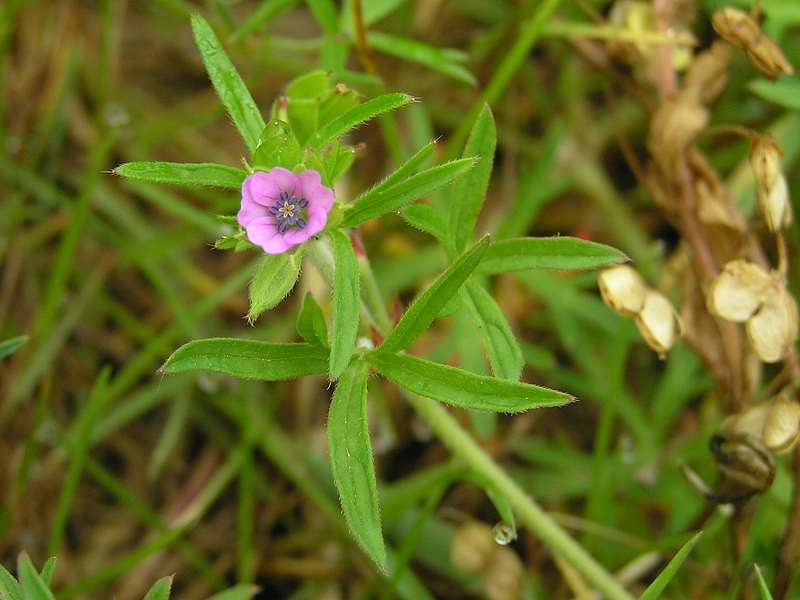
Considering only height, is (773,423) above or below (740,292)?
below

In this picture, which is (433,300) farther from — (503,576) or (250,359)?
(503,576)

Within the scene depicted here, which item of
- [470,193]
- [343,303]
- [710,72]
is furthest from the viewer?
[710,72]

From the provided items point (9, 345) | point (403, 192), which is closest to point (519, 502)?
point (403, 192)

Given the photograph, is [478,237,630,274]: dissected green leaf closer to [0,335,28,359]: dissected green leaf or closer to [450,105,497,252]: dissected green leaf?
[450,105,497,252]: dissected green leaf

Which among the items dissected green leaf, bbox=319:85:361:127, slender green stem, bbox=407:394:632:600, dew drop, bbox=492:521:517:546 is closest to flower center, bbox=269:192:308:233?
dissected green leaf, bbox=319:85:361:127

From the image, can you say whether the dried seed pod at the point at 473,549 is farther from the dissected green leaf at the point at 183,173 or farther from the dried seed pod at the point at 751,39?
the dried seed pod at the point at 751,39

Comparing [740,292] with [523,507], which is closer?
[740,292]
